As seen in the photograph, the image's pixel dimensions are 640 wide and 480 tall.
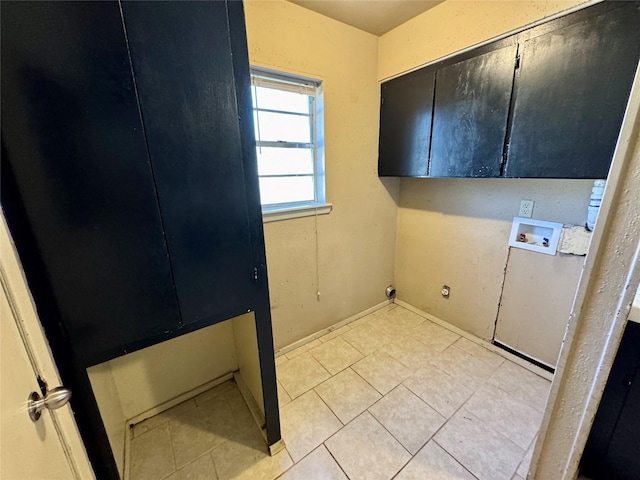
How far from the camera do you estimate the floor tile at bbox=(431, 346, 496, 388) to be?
5.95 ft

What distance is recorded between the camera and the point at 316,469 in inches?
51.3

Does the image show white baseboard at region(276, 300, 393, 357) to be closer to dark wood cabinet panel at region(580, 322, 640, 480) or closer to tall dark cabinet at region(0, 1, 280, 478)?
tall dark cabinet at region(0, 1, 280, 478)

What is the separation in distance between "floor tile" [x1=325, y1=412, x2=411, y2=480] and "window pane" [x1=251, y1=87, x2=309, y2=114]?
2091mm

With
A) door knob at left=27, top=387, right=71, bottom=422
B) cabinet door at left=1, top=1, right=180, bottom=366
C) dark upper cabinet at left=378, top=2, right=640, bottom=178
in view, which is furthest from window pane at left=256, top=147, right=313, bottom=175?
door knob at left=27, top=387, right=71, bottom=422

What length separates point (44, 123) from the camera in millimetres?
677

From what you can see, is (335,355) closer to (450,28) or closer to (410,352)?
(410,352)

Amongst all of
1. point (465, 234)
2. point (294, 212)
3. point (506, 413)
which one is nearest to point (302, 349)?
point (294, 212)

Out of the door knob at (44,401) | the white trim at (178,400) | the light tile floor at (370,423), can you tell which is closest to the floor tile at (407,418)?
the light tile floor at (370,423)

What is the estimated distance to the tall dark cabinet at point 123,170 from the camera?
0.67 meters

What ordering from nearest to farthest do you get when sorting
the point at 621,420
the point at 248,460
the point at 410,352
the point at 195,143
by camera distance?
1. the point at 195,143
2. the point at 621,420
3. the point at 248,460
4. the point at 410,352

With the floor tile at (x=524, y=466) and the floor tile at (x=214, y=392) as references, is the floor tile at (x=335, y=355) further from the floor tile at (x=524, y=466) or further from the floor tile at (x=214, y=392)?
the floor tile at (x=524, y=466)

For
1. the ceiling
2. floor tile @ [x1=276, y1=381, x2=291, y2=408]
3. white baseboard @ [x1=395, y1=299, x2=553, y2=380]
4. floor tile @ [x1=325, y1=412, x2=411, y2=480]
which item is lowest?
floor tile @ [x1=276, y1=381, x2=291, y2=408]

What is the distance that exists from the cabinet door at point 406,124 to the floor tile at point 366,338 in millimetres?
1416

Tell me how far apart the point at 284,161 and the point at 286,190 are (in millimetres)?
213
